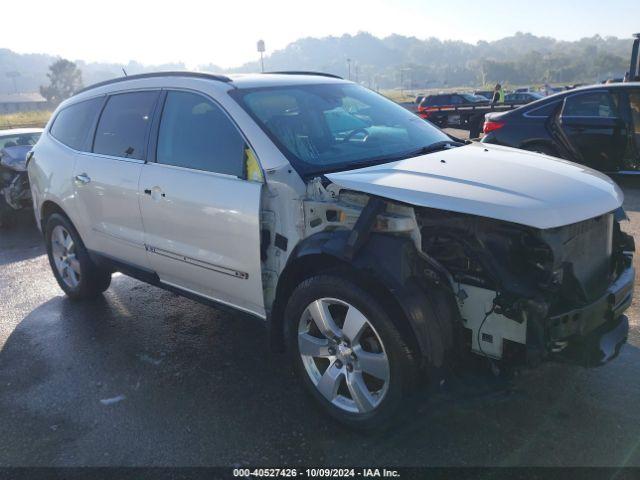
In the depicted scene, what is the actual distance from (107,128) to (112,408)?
2.19 meters

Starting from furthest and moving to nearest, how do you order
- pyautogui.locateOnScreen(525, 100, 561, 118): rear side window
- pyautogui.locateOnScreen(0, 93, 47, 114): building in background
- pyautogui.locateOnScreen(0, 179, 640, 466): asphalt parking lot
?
pyautogui.locateOnScreen(0, 93, 47, 114): building in background → pyautogui.locateOnScreen(525, 100, 561, 118): rear side window → pyautogui.locateOnScreen(0, 179, 640, 466): asphalt parking lot

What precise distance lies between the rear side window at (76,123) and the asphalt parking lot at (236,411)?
1626 mm

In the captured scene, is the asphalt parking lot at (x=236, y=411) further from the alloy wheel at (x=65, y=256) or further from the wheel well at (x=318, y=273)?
the alloy wheel at (x=65, y=256)

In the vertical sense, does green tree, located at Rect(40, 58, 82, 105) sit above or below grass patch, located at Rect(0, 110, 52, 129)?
above

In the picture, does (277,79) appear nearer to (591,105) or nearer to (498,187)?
(498,187)

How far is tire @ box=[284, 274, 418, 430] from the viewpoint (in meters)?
2.54

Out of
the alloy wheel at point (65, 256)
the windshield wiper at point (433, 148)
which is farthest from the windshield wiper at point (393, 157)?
the alloy wheel at point (65, 256)

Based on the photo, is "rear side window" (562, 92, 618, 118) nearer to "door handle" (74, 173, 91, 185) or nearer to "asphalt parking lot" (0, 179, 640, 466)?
"asphalt parking lot" (0, 179, 640, 466)

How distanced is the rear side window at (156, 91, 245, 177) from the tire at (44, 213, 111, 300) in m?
1.60

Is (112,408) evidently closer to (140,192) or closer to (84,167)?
(140,192)

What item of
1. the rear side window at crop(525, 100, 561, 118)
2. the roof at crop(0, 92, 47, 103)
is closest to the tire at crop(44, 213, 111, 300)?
the rear side window at crop(525, 100, 561, 118)

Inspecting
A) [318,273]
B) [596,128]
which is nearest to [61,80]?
[596,128]

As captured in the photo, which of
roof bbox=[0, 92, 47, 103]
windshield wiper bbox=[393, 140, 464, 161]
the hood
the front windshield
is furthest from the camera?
roof bbox=[0, 92, 47, 103]

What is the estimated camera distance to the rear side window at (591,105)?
7.46 meters
